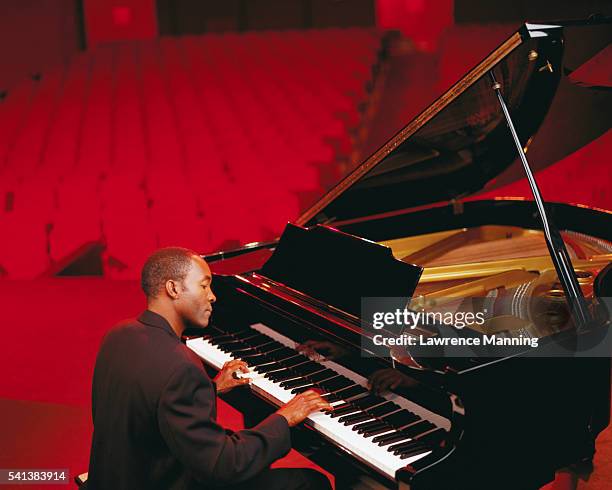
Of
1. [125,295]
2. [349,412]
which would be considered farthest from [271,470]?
[125,295]

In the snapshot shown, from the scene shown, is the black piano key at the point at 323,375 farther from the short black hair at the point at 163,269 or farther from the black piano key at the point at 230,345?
the short black hair at the point at 163,269

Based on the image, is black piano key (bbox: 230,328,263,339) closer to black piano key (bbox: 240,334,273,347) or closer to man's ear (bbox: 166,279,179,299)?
black piano key (bbox: 240,334,273,347)

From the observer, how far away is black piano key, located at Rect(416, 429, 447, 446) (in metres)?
1.87

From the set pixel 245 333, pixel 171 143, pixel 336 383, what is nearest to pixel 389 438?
pixel 336 383

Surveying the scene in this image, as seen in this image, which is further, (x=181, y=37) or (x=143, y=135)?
(x=181, y=37)

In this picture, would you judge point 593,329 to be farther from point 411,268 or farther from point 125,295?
point 125,295

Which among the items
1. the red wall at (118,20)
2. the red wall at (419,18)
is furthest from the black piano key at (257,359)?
the red wall at (118,20)

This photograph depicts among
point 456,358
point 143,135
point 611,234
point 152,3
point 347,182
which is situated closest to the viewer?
point 456,358

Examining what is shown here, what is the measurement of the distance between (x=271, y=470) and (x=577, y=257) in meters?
1.58

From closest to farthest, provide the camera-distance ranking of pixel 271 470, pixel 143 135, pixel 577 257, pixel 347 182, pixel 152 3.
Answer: pixel 271 470
pixel 347 182
pixel 577 257
pixel 143 135
pixel 152 3

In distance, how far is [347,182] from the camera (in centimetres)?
266

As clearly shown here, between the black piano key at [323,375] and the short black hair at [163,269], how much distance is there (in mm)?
596

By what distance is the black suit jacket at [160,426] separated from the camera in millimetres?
1678

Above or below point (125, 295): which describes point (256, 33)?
above
